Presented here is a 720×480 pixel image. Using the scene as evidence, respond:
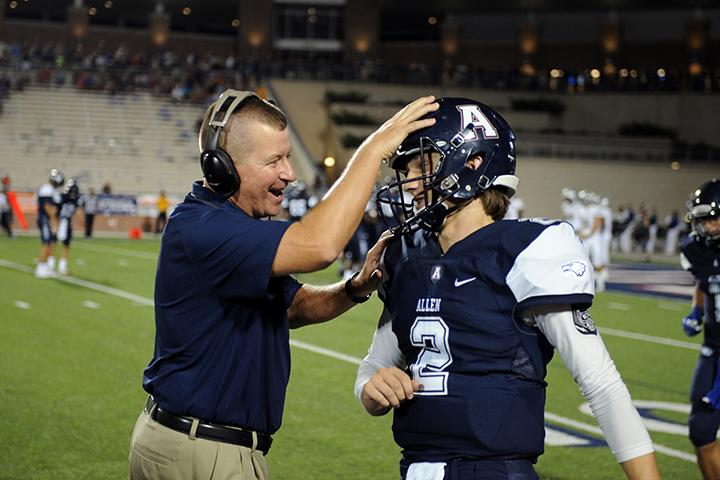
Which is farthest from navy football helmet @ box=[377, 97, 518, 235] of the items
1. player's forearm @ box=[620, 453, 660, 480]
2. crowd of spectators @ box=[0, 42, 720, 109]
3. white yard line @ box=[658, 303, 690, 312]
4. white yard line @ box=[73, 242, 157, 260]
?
crowd of spectators @ box=[0, 42, 720, 109]

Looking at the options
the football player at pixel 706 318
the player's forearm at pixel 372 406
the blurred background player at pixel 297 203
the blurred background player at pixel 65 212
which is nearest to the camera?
the player's forearm at pixel 372 406

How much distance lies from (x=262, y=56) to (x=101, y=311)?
39.8 metres

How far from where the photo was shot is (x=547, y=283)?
2.78 metres

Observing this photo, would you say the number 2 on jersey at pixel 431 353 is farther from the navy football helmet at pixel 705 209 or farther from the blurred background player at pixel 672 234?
the blurred background player at pixel 672 234

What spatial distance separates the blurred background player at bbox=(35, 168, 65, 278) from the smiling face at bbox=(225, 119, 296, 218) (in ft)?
49.9

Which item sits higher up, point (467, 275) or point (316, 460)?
point (467, 275)

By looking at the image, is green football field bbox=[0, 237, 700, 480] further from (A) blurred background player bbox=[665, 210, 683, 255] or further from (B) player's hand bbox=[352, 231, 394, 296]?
(A) blurred background player bbox=[665, 210, 683, 255]

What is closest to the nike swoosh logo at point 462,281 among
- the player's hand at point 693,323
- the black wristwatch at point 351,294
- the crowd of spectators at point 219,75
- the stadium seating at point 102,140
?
the black wristwatch at point 351,294

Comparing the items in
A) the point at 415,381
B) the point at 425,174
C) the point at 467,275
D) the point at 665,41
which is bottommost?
the point at 415,381

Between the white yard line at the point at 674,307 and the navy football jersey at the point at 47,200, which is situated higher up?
the navy football jersey at the point at 47,200

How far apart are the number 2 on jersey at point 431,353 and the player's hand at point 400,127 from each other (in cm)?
52

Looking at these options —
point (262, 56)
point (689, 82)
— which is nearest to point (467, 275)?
point (689, 82)

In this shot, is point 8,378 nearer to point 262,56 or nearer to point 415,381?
point 415,381

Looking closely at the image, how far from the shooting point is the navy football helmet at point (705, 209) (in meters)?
5.98
